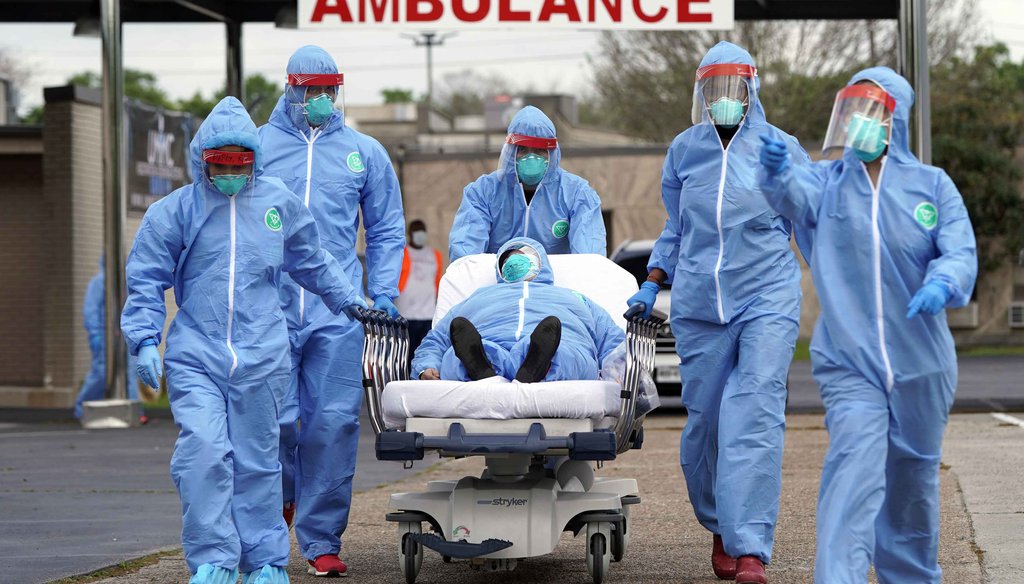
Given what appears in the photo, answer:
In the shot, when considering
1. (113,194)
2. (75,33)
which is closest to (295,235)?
(113,194)

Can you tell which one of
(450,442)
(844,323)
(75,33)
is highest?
(75,33)

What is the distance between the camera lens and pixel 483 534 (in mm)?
7215

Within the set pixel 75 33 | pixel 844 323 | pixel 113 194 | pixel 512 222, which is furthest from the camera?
pixel 75 33

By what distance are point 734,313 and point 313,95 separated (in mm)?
2351

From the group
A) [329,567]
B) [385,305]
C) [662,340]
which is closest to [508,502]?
[329,567]

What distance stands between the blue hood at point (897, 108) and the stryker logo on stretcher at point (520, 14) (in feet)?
28.8

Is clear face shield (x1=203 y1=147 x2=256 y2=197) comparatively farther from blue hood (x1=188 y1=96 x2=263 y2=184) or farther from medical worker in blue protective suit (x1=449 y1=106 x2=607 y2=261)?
medical worker in blue protective suit (x1=449 y1=106 x2=607 y2=261)

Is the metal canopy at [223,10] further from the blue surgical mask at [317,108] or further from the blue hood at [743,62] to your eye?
the blue hood at [743,62]

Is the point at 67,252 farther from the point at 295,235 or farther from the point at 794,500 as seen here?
the point at 295,235

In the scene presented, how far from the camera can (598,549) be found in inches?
288

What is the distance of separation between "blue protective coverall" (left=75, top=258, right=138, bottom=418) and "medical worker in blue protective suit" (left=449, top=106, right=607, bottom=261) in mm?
9311

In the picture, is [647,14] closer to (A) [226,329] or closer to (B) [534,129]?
(B) [534,129]

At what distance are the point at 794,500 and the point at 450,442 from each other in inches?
151

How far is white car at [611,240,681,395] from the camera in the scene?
17.2 metres
